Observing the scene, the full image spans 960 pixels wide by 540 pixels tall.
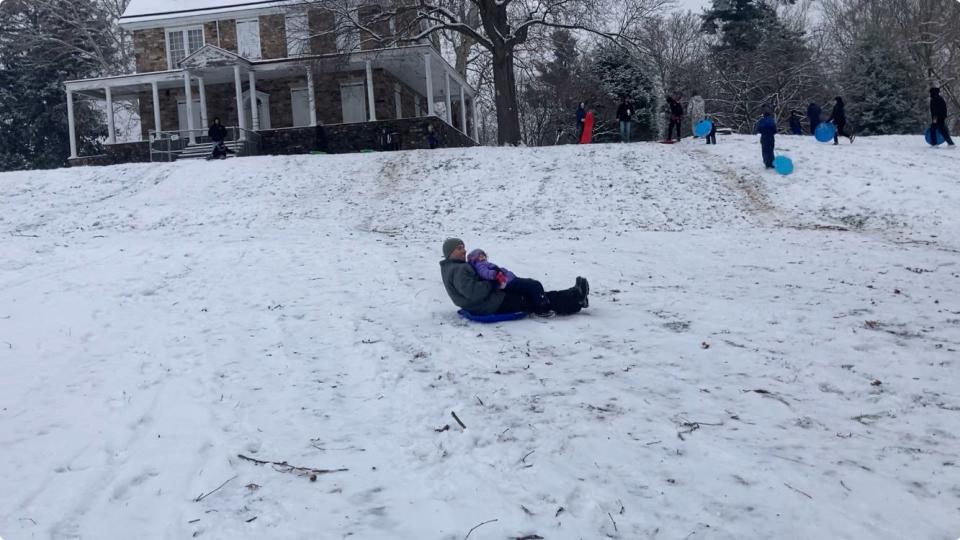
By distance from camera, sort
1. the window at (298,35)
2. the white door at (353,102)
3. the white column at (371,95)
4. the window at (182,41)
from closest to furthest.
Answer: the window at (298,35) → the white column at (371,95) → the white door at (353,102) → the window at (182,41)

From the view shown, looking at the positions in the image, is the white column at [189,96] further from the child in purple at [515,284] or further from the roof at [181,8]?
the child in purple at [515,284]

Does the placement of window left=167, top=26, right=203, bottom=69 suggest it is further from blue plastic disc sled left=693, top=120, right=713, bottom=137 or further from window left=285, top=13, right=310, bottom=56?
blue plastic disc sled left=693, top=120, right=713, bottom=137

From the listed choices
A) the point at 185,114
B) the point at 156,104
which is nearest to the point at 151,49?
the point at 185,114

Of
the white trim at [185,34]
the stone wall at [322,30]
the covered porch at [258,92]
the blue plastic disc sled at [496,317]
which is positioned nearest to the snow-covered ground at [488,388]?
the blue plastic disc sled at [496,317]

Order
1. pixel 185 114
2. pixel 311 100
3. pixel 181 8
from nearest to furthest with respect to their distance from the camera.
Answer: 1. pixel 311 100
2. pixel 181 8
3. pixel 185 114

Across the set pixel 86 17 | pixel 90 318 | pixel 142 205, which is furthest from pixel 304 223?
pixel 86 17

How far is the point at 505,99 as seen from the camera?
25.5 metres

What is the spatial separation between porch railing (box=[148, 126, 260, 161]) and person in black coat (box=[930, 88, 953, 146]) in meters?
23.6

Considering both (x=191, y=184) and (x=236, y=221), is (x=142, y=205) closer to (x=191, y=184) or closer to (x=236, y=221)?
(x=191, y=184)

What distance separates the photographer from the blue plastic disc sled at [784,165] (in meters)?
17.1

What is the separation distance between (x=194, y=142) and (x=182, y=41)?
5.47m

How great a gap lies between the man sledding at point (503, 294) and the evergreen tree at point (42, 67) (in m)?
38.5

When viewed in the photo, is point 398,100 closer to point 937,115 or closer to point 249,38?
point 249,38

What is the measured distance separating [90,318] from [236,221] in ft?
26.6
